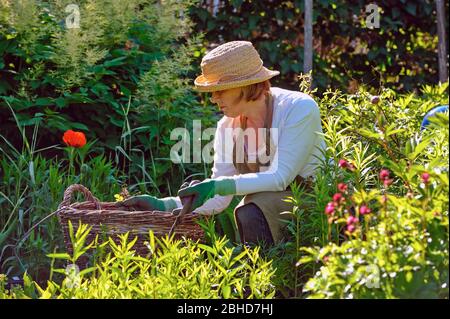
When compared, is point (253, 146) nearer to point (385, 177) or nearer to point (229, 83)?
point (229, 83)

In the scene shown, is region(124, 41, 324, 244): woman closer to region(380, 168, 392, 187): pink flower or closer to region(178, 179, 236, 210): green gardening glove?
region(178, 179, 236, 210): green gardening glove

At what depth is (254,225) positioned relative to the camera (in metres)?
3.30

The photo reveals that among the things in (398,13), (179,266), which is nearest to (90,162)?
(179,266)

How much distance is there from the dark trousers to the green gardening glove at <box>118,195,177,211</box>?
13.5 inches

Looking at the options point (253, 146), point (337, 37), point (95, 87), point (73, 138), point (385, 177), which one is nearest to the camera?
point (385, 177)

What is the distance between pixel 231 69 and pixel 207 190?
1.59 ft

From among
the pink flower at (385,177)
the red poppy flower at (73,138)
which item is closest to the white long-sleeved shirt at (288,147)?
the red poppy flower at (73,138)

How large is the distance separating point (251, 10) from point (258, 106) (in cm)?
305

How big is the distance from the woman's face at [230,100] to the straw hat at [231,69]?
0.03 metres

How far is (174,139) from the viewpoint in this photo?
4574mm

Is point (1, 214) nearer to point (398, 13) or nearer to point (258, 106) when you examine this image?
point (258, 106)

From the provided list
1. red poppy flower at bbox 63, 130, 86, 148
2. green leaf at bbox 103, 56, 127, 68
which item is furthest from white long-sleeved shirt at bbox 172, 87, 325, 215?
green leaf at bbox 103, 56, 127, 68

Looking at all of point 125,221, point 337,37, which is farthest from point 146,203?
point 337,37

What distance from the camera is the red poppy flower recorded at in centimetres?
392
